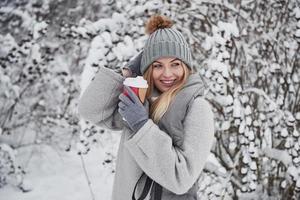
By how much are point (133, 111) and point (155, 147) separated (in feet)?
0.49

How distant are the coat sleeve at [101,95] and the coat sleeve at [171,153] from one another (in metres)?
0.28

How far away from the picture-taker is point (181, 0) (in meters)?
3.93

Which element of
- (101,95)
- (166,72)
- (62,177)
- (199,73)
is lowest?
(62,177)

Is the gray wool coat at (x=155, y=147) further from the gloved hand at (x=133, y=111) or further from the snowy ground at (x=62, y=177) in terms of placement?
the snowy ground at (x=62, y=177)

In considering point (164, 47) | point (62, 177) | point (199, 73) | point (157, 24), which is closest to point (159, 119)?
point (164, 47)

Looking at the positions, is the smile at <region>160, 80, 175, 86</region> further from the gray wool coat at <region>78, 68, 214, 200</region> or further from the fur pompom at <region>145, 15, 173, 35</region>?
the fur pompom at <region>145, 15, 173, 35</region>

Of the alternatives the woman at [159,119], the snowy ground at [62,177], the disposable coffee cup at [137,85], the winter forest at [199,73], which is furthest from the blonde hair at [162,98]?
the snowy ground at [62,177]

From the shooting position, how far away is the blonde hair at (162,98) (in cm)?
159

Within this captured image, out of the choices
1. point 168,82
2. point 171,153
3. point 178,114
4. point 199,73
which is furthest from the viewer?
point 199,73

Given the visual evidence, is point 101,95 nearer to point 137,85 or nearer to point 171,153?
point 137,85

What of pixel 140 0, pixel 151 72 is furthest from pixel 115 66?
pixel 151 72

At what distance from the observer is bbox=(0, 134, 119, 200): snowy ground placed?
475cm

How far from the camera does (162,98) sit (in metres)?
1.61

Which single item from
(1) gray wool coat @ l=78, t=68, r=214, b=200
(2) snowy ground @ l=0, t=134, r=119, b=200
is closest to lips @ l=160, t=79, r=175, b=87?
(1) gray wool coat @ l=78, t=68, r=214, b=200
